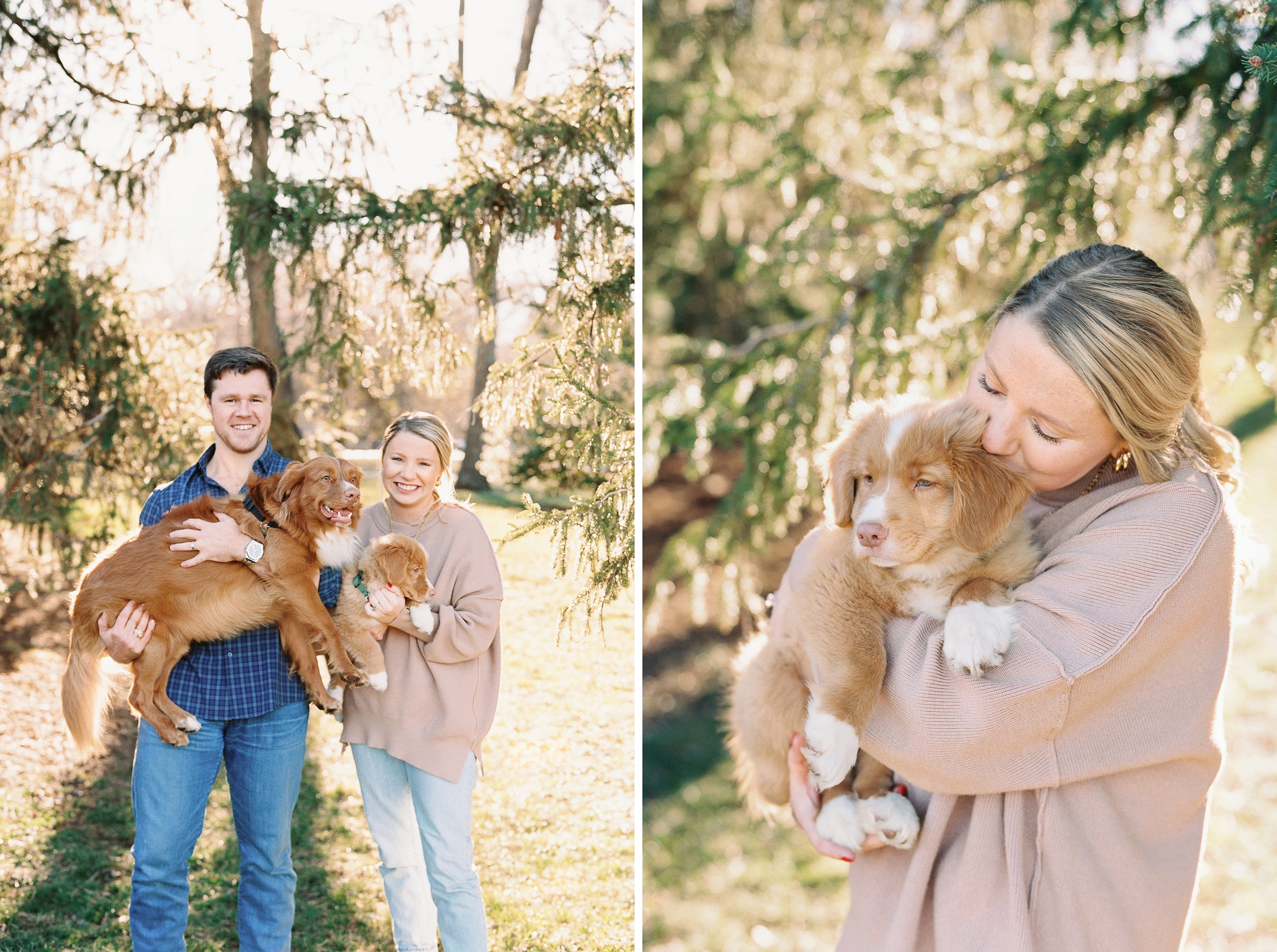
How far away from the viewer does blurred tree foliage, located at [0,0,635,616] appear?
370 centimetres

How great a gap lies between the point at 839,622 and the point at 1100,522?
61cm

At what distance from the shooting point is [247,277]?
4195 millimetres

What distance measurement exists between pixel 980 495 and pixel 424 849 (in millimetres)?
2189

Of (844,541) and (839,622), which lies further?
(844,541)

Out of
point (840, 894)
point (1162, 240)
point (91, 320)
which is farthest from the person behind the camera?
point (840, 894)

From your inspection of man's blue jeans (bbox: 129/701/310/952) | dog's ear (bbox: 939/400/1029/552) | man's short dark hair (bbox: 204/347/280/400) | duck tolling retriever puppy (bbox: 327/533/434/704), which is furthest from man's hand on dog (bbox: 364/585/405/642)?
dog's ear (bbox: 939/400/1029/552)

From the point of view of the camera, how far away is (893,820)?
2.27m

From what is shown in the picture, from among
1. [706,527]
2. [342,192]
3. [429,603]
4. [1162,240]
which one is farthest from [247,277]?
[1162,240]

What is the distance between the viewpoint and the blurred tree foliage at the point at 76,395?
178 inches

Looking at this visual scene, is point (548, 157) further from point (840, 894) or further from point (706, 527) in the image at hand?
A: point (840, 894)

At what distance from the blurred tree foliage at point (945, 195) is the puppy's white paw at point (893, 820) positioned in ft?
6.10

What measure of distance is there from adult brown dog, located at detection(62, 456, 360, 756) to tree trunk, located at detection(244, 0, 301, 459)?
1264 mm

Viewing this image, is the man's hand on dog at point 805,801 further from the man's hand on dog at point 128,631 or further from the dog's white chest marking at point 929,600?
the man's hand on dog at point 128,631

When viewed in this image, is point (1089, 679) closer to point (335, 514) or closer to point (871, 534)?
point (871, 534)
